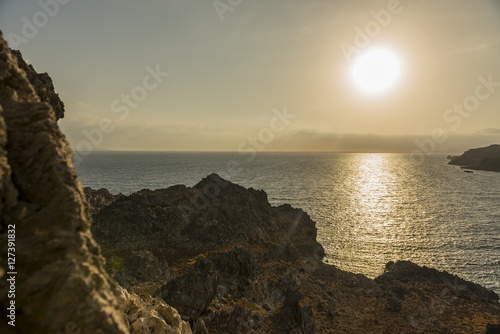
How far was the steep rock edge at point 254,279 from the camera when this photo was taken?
20.7 metres

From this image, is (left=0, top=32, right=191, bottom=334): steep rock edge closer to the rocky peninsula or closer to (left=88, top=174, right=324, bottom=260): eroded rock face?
the rocky peninsula

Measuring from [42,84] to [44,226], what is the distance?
31.4 ft

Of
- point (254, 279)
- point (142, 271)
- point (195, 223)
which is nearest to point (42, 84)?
point (142, 271)

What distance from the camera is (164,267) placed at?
27.4m

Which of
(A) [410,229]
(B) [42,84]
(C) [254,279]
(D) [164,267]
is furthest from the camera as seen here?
(A) [410,229]

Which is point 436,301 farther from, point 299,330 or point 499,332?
point 299,330

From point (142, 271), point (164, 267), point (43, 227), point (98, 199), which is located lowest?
point (164, 267)

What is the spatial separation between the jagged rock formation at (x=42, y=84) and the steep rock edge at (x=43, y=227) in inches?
234

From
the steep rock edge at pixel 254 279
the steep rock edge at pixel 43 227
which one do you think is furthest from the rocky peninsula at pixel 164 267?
the steep rock edge at pixel 254 279

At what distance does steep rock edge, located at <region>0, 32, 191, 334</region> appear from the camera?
5.50 meters

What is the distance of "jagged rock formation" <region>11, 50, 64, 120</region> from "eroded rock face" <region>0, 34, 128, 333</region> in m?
5.96

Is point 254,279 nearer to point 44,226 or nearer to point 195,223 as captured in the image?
point 195,223

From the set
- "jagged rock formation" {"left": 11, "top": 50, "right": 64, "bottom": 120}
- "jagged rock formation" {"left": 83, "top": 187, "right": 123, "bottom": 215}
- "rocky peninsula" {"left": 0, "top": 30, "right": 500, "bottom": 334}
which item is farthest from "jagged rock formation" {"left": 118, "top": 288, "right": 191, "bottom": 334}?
"jagged rock formation" {"left": 83, "top": 187, "right": 123, "bottom": 215}

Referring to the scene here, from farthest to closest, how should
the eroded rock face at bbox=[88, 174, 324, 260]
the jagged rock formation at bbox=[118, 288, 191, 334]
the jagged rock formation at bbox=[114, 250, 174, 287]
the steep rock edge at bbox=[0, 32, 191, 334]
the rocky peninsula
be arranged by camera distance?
the eroded rock face at bbox=[88, 174, 324, 260]
the jagged rock formation at bbox=[114, 250, 174, 287]
the jagged rock formation at bbox=[118, 288, 191, 334]
the rocky peninsula
the steep rock edge at bbox=[0, 32, 191, 334]
